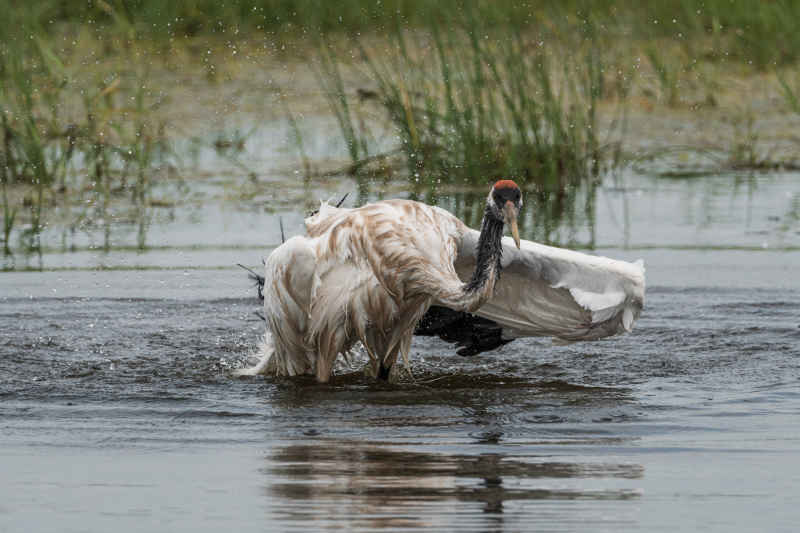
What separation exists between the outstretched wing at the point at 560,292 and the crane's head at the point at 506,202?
61cm

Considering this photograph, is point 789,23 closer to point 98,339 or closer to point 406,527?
point 98,339

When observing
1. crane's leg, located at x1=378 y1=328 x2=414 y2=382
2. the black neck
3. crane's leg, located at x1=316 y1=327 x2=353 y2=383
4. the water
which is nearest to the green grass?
the water

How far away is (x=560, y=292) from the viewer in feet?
23.6

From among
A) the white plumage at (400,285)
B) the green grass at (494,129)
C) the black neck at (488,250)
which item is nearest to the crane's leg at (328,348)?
the white plumage at (400,285)

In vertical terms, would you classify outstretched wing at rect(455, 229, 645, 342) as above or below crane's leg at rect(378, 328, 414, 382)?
above

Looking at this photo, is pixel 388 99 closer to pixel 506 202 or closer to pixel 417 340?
pixel 417 340

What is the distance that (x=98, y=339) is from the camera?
309 inches

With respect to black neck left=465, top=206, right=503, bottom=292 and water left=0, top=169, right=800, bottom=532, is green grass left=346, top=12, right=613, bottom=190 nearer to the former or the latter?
water left=0, top=169, right=800, bottom=532

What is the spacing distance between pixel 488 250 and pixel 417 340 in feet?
6.33

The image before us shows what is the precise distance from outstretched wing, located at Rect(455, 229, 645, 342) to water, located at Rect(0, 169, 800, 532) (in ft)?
0.71

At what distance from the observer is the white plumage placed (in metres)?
6.81

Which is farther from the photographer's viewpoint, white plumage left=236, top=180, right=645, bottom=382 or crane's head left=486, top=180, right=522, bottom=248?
white plumage left=236, top=180, right=645, bottom=382

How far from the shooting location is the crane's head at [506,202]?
→ 638 centimetres

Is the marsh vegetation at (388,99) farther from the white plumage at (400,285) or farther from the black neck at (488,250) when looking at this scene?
the black neck at (488,250)
